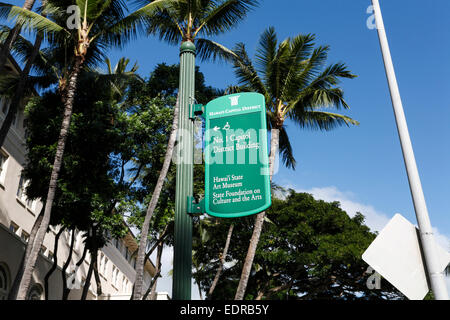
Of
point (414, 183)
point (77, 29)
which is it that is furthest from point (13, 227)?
point (414, 183)

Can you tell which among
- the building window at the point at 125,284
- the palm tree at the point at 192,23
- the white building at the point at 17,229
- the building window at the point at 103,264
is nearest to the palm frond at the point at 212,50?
the palm tree at the point at 192,23

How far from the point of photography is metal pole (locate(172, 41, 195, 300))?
5.31 metres

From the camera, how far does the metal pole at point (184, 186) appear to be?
531cm

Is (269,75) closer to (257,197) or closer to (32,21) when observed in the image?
(32,21)

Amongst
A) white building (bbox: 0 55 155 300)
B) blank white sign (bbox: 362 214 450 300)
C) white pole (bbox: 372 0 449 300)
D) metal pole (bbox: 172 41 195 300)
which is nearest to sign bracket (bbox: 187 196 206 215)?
metal pole (bbox: 172 41 195 300)

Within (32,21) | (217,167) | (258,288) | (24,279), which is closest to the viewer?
(217,167)

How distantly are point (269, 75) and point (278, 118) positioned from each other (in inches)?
74.6

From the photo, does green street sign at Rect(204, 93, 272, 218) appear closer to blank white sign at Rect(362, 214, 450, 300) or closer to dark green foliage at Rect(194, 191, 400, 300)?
blank white sign at Rect(362, 214, 450, 300)

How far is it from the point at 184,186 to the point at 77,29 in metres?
12.8

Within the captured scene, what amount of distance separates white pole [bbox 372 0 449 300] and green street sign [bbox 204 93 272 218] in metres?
1.67

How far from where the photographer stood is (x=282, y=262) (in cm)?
2728

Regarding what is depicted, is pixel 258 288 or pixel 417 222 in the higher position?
pixel 258 288
